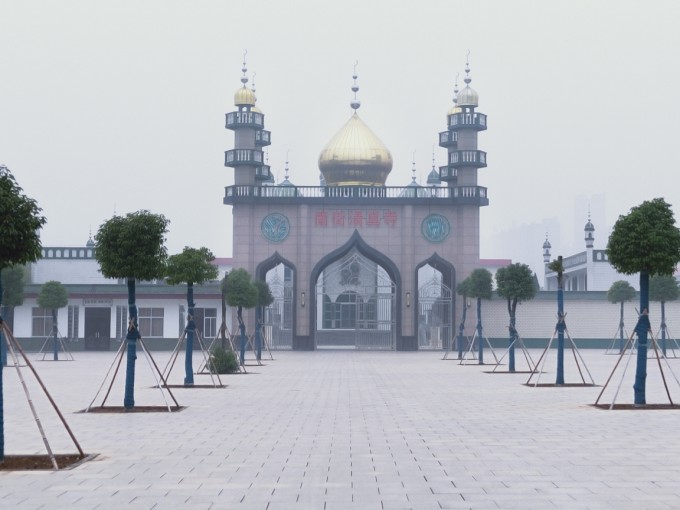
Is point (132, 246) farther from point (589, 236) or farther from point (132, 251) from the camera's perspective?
point (589, 236)

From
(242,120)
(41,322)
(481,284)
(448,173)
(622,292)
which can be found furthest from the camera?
(448,173)

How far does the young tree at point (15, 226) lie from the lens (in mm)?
13641

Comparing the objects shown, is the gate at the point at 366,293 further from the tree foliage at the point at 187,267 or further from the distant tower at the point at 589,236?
the tree foliage at the point at 187,267

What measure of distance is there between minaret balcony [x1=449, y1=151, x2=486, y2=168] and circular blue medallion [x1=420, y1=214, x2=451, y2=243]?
3.74 metres

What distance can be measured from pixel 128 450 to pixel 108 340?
50.8 m

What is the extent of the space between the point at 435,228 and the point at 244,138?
1430 cm

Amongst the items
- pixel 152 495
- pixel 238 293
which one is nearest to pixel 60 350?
pixel 238 293

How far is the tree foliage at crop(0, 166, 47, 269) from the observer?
44.8 feet

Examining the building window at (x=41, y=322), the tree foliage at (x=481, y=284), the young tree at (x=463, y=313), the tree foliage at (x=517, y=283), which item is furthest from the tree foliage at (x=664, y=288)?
the building window at (x=41, y=322)

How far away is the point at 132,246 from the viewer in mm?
22375

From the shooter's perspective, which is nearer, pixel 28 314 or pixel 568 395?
pixel 568 395

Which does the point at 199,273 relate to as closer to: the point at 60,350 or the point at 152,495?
the point at 152,495

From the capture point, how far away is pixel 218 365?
120 ft

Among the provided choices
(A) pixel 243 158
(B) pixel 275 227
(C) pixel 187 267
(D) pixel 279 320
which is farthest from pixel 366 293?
(C) pixel 187 267
